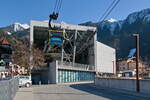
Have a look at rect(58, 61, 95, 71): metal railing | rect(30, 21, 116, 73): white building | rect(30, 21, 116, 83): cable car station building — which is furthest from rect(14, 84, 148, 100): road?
rect(30, 21, 116, 73): white building

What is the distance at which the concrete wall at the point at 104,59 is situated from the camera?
67.2 metres

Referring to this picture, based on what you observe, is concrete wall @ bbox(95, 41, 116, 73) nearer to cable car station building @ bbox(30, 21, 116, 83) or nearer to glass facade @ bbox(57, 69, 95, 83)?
cable car station building @ bbox(30, 21, 116, 83)

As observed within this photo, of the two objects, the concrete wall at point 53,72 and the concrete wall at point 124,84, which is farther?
the concrete wall at point 53,72

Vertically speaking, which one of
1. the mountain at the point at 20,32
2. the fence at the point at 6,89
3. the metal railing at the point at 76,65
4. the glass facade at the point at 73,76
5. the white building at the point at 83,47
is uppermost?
the mountain at the point at 20,32

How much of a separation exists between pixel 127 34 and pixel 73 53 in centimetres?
9470

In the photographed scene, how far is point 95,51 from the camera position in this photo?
65688 mm

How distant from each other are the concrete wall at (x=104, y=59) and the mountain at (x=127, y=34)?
2191cm

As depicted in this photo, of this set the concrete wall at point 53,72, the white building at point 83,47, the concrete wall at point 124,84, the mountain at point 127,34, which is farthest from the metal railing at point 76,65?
the mountain at point 127,34

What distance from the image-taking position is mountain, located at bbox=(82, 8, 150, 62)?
128m

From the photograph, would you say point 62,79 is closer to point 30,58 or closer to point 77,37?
point 30,58

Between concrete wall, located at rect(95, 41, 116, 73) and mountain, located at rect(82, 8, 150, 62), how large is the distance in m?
21.9

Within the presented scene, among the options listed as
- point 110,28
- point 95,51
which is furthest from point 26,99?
point 110,28

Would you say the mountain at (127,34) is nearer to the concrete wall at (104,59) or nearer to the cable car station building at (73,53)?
the concrete wall at (104,59)

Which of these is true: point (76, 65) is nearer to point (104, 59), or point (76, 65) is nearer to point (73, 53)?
point (73, 53)
